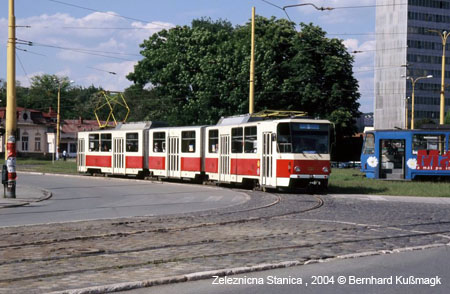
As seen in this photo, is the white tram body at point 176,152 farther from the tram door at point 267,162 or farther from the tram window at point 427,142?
the tram window at point 427,142

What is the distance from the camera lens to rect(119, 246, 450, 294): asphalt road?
24.0 ft

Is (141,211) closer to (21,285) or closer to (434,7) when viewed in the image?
(21,285)

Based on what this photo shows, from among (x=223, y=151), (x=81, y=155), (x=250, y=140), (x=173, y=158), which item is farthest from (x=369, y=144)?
(x=81, y=155)

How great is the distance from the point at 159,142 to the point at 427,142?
1384 centimetres

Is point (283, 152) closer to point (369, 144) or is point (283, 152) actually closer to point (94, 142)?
point (369, 144)

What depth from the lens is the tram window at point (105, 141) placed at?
3959 cm

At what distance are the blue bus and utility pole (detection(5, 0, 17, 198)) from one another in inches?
802

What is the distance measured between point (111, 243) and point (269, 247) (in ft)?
8.70

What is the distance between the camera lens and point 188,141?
106 feet

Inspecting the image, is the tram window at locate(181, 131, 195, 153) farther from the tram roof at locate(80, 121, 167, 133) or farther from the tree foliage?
the tree foliage

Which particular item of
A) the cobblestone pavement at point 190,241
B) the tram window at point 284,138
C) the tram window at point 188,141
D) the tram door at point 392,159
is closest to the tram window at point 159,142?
the tram window at point 188,141

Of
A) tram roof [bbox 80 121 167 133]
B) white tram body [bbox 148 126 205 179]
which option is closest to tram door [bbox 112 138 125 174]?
tram roof [bbox 80 121 167 133]

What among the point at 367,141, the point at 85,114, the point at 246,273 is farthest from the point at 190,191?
the point at 85,114

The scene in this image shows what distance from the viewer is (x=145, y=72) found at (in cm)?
5931
